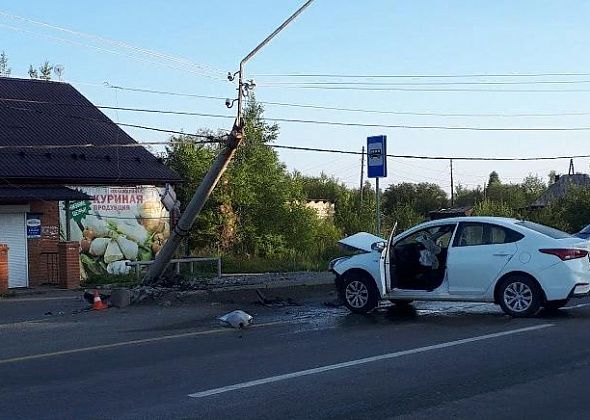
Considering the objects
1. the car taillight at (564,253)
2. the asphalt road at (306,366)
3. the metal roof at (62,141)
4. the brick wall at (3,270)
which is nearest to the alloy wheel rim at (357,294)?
the asphalt road at (306,366)

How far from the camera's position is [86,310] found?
15.3 meters

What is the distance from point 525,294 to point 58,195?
1452cm

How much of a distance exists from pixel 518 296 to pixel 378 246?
7.91 feet

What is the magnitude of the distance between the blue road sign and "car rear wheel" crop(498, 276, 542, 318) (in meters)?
5.30

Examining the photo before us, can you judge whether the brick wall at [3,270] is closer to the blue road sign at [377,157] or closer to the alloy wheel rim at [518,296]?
the blue road sign at [377,157]

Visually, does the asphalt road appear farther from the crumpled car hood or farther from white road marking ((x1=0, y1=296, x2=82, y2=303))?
white road marking ((x1=0, y1=296, x2=82, y2=303))

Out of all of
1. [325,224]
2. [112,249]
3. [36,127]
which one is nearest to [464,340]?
[112,249]

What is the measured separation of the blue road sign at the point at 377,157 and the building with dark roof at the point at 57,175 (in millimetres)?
8451

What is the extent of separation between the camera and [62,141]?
25.9 metres

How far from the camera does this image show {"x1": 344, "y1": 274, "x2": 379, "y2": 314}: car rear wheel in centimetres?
1347

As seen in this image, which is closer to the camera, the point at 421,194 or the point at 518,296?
the point at 518,296

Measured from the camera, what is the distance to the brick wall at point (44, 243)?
23.4m

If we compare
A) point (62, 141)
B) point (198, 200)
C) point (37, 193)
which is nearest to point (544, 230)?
point (198, 200)

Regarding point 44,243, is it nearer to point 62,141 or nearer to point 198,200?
point 62,141
